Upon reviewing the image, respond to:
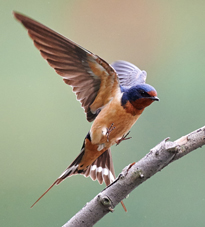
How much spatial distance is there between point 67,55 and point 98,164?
0.42 metres

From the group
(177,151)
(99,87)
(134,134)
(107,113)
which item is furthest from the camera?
(134,134)

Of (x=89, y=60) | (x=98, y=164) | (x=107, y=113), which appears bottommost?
(x=98, y=164)

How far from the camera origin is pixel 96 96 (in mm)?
1419

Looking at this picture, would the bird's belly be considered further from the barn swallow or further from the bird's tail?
the bird's tail

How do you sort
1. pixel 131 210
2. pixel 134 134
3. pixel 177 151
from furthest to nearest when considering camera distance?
pixel 134 134
pixel 131 210
pixel 177 151

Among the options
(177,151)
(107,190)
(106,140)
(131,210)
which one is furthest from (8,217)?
(177,151)

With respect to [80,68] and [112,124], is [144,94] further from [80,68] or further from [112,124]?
[80,68]

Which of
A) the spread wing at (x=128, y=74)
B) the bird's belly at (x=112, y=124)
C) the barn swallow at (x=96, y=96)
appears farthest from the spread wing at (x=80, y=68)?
the spread wing at (x=128, y=74)

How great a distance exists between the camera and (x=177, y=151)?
→ 905mm

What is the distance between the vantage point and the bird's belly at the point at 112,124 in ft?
4.19

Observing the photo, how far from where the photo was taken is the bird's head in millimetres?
1204

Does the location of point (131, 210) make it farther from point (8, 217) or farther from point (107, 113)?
point (107, 113)

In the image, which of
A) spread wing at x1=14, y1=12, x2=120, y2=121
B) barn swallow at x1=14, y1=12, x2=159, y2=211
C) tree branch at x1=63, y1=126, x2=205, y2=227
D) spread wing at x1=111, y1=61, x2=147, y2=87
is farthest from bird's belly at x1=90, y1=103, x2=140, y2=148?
spread wing at x1=111, y1=61, x2=147, y2=87

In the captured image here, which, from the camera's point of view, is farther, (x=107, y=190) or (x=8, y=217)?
(x=8, y=217)
